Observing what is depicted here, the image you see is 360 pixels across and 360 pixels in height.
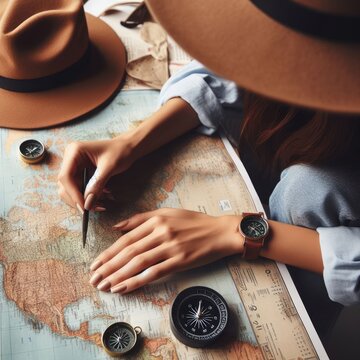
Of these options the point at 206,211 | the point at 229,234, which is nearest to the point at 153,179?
the point at 206,211

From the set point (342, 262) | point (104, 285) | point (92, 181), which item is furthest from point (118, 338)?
point (342, 262)

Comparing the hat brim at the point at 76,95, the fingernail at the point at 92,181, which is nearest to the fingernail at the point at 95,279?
the fingernail at the point at 92,181

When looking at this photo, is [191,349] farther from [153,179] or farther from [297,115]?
[297,115]

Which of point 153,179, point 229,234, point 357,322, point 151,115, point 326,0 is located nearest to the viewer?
point 326,0

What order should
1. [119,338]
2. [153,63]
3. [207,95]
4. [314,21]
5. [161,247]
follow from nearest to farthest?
[314,21], [119,338], [161,247], [207,95], [153,63]

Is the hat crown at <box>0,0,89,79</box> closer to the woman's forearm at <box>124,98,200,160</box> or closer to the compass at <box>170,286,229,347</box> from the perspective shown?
the woman's forearm at <box>124,98,200,160</box>

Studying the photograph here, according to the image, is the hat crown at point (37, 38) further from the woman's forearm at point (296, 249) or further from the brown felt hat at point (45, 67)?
the woman's forearm at point (296, 249)

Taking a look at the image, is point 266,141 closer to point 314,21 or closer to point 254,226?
point 254,226
